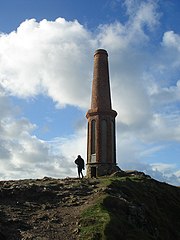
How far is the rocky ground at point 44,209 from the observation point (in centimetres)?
1329

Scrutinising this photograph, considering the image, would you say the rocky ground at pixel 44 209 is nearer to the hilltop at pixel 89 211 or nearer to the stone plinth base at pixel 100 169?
the hilltop at pixel 89 211

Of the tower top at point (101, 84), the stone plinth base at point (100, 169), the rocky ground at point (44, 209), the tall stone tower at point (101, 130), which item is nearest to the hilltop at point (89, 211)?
the rocky ground at point (44, 209)

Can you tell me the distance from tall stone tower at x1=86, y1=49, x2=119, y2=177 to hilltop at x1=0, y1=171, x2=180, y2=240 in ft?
26.2

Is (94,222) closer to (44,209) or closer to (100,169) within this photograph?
(44,209)

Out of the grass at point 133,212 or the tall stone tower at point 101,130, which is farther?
the tall stone tower at point 101,130

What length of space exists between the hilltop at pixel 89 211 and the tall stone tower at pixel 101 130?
7985mm

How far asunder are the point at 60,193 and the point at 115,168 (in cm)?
1320

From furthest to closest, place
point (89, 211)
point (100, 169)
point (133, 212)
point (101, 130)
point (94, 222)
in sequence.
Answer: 1. point (101, 130)
2. point (100, 169)
3. point (133, 212)
4. point (89, 211)
5. point (94, 222)

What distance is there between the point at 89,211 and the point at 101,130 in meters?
17.7

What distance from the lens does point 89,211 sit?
14.8 meters

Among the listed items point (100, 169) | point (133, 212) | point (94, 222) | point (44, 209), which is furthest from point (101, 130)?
point (94, 222)

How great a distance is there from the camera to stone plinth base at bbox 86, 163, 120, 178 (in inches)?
1208

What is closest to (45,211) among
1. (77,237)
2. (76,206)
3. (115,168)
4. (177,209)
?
(76,206)

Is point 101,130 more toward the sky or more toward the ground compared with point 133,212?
more toward the sky
